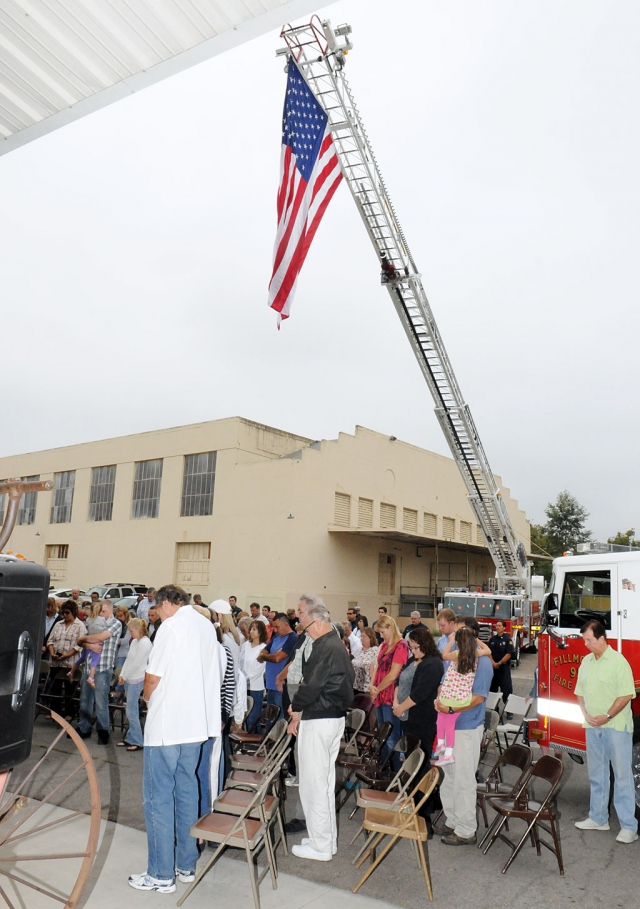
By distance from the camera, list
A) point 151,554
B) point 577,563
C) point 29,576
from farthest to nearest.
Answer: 1. point 151,554
2. point 577,563
3. point 29,576

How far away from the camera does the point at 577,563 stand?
850 centimetres

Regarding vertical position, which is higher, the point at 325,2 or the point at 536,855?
the point at 325,2

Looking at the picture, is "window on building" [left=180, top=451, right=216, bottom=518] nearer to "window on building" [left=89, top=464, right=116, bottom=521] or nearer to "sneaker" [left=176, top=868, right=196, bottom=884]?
"window on building" [left=89, top=464, right=116, bottom=521]

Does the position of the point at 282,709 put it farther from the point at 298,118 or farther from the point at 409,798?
the point at 298,118

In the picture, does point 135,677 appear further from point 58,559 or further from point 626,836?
point 58,559

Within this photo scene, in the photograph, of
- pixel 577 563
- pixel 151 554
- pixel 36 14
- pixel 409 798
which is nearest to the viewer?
pixel 36 14

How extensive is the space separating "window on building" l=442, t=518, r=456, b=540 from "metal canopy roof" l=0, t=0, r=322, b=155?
35294 mm

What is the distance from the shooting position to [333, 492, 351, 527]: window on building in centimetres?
3155

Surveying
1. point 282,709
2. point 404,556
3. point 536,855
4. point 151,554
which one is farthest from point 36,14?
point 404,556

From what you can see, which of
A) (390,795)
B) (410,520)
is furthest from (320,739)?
(410,520)

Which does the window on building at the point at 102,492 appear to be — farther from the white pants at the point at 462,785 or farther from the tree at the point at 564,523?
the tree at the point at 564,523

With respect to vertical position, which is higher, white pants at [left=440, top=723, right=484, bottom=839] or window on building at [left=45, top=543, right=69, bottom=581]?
window on building at [left=45, top=543, right=69, bottom=581]

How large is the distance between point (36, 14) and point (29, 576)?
3.23 metres

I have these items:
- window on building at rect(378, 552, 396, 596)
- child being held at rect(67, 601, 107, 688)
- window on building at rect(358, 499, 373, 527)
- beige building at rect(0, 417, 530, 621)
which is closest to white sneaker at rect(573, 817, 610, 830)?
child being held at rect(67, 601, 107, 688)
